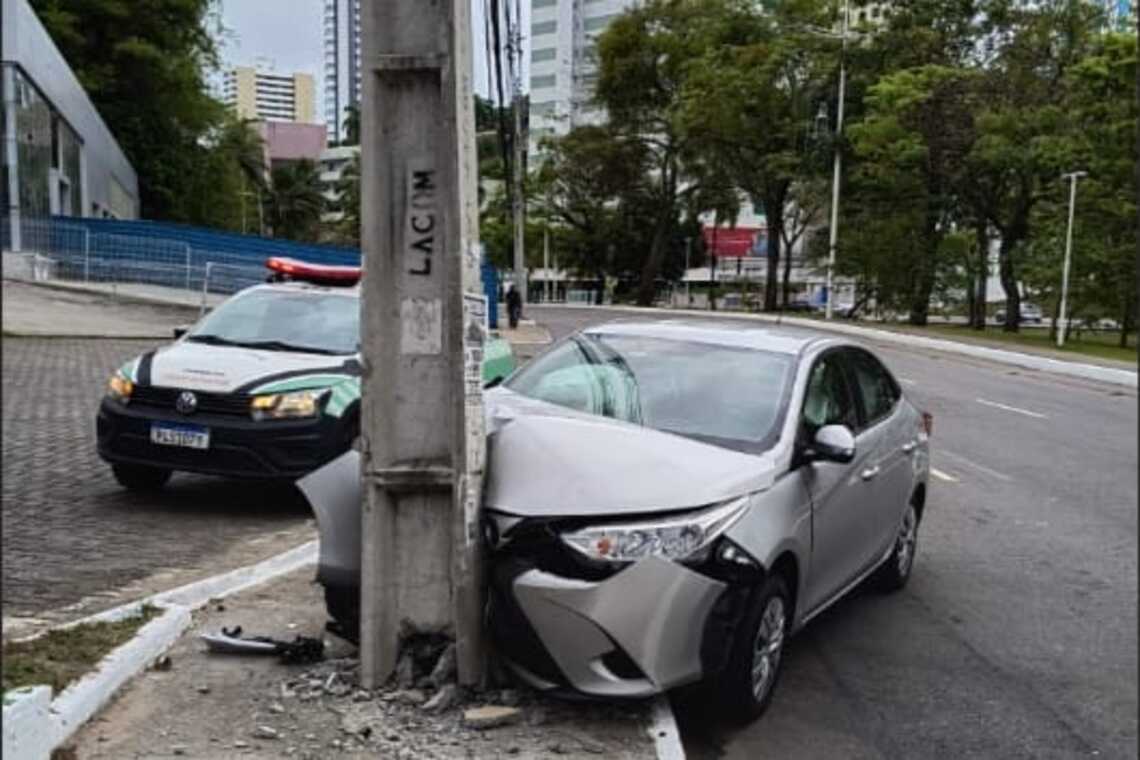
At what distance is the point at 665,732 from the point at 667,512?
2.64 ft

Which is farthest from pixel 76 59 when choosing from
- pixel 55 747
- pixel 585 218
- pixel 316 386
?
pixel 585 218

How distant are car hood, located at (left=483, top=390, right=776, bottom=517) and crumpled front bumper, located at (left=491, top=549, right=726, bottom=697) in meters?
0.26

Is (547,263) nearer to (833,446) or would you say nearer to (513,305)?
(513,305)

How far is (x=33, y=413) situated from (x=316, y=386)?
12.5ft

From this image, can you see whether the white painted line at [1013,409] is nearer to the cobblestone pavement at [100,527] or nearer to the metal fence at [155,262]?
the cobblestone pavement at [100,527]

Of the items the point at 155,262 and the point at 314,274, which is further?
the point at 155,262

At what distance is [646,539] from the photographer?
395 cm

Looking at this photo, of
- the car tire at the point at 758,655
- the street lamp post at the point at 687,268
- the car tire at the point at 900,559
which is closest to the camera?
the car tire at the point at 758,655

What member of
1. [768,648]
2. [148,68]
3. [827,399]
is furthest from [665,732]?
[148,68]

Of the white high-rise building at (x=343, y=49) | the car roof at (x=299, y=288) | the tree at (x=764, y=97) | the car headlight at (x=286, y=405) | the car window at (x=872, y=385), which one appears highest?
the tree at (x=764, y=97)

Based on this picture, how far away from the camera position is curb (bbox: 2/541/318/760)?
327 cm

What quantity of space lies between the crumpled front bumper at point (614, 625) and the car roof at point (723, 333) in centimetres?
186

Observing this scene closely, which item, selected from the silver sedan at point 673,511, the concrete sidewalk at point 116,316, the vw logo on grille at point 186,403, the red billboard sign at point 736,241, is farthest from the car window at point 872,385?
the red billboard sign at point 736,241

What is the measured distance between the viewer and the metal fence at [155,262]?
21219 mm
